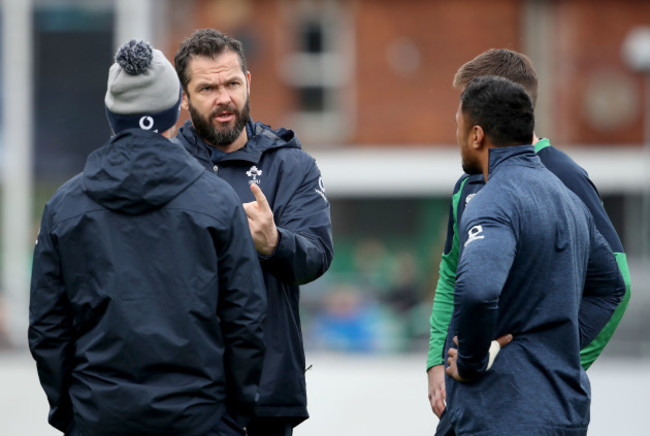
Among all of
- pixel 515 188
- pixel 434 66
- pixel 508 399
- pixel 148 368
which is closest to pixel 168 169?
pixel 148 368

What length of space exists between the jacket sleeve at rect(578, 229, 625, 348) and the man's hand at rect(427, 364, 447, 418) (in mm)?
501

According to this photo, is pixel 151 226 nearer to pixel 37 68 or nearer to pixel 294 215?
pixel 294 215

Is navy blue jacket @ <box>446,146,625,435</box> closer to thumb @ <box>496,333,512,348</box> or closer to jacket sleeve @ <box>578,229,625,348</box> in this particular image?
thumb @ <box>496,333,512,348</box>

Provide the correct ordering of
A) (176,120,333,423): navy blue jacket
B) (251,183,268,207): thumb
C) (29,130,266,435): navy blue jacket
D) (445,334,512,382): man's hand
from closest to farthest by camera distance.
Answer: (29,130,266,435): navy blue jacket → (445,334,512,382): man's hand → (251,183,268,207): thumb → (176,120,333,423): navy blue jacket

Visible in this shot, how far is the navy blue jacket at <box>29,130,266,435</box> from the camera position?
2.37 metres

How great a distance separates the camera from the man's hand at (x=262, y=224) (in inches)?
110

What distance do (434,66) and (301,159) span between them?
18.9 meters

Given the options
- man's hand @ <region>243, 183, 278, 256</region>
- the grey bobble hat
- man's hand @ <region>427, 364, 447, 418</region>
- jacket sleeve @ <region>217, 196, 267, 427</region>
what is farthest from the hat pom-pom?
man's hand @ <region>427, 364, 447, 418</region>

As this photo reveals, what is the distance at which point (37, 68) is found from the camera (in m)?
18.6

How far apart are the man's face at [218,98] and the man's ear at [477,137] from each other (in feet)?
2.43

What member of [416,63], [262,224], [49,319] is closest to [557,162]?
[262,224]

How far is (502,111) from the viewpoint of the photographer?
2.72 metres

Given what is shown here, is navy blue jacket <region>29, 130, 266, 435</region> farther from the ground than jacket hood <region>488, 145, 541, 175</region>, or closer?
closer

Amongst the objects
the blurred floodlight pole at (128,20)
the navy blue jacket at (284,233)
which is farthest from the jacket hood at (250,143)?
the blurred floodlight pole at (128,20)
